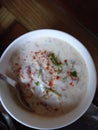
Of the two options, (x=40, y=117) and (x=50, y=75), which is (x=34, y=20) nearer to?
(x=50, y=75)

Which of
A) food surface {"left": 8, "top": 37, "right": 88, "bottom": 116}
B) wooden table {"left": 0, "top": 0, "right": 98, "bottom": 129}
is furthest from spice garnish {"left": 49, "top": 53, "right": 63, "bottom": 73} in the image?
wooden table {"left": 0, "top": 0, "right": 98, "bottom": 129}

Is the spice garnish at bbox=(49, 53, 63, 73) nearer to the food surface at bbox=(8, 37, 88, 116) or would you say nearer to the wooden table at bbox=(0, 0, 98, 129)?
the food surface at bbox=(8, 37, 88, 116)

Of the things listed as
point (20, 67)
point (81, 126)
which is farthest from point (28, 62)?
point (81, 126)

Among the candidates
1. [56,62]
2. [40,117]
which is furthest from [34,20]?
[40,117]

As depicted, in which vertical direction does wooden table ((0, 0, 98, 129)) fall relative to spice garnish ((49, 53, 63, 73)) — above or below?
above
